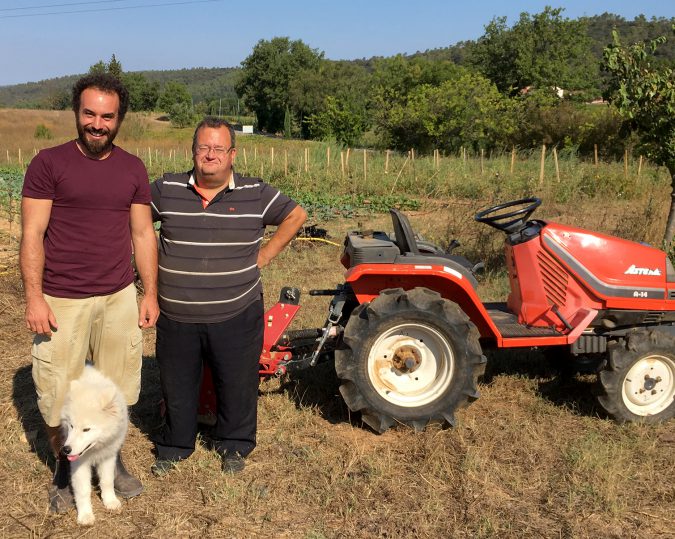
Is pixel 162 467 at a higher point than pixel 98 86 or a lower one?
lower

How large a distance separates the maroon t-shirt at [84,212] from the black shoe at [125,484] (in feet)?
3.15

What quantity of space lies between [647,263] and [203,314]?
9.09ft

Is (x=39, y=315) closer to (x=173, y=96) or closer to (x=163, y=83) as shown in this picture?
(x=173, y=96)

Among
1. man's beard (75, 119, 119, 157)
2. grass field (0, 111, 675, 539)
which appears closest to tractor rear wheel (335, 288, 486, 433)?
grass field (0, 111, 675, 539)

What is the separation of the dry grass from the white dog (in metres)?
0.12

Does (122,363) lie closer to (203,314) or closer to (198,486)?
(203,314)

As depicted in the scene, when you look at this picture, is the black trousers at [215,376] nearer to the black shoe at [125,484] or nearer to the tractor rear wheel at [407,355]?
the black shoe at [125,484]

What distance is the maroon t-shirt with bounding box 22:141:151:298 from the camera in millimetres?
2594

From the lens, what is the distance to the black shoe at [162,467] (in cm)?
325

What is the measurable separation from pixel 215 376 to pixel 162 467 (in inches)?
21.9

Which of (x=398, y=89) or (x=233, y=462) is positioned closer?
(x=233, y=462)

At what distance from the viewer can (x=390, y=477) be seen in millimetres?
3223

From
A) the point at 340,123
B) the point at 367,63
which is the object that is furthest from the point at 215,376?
the point at 367,63

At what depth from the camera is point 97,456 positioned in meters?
2.81
